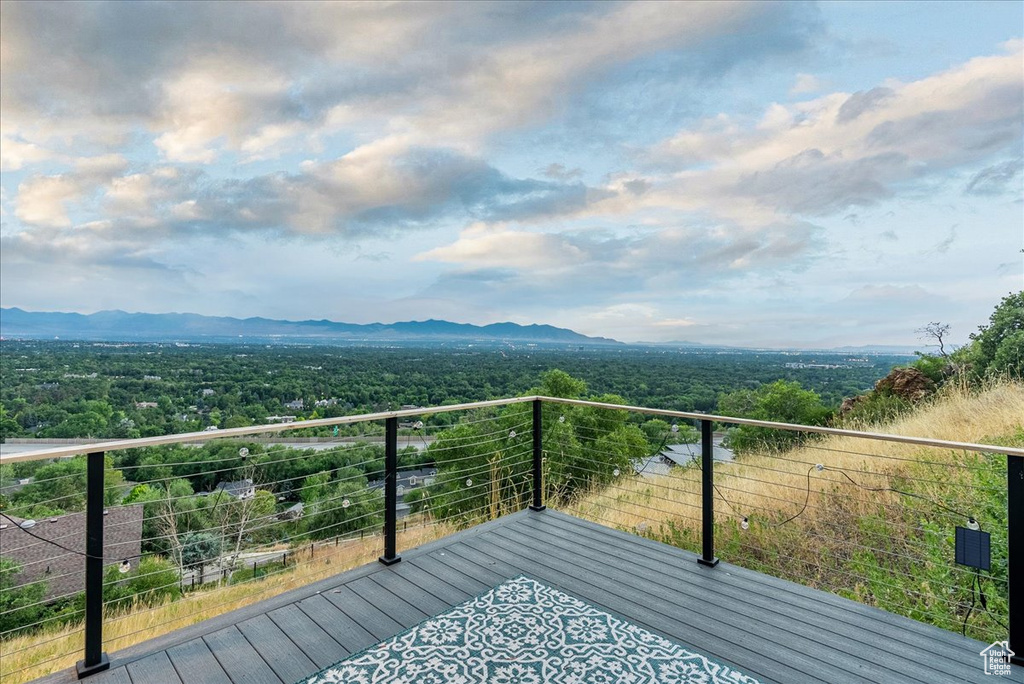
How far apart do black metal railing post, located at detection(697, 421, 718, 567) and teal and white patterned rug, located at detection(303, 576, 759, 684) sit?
89 centimetres

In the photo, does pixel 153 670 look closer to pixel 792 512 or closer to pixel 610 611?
pixel 610 611

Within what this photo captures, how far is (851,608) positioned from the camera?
239 centimetres

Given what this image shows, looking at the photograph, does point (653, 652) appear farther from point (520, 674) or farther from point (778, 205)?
point (778, 205)

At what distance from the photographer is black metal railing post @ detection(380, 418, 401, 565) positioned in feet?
9.45

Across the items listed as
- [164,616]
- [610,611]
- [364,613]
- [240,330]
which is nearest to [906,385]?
[610,611]

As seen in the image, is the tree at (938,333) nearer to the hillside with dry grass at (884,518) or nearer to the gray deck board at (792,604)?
the hillside with dry grass at (884,518)

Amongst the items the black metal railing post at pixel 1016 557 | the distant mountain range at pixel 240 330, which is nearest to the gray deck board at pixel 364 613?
Result: the black metal railing post at pixel 1016 557

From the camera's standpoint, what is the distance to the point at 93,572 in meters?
1.92

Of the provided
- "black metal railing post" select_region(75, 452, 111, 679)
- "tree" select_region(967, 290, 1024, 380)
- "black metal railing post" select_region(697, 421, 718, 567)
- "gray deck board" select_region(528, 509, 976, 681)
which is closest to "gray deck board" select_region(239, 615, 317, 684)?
"black metal railing post" select_region(75, 452, 111, 679)

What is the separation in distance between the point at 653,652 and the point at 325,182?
40.0 ft

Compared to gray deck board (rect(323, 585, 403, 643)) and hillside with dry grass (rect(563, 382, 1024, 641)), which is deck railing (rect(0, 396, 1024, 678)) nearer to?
hillside with dry grass (rect(563, 382, 1024, 641))

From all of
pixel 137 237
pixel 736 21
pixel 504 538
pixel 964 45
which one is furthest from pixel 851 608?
pixel 137 237

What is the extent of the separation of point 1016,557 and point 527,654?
2103mm

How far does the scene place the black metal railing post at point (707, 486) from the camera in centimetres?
286
